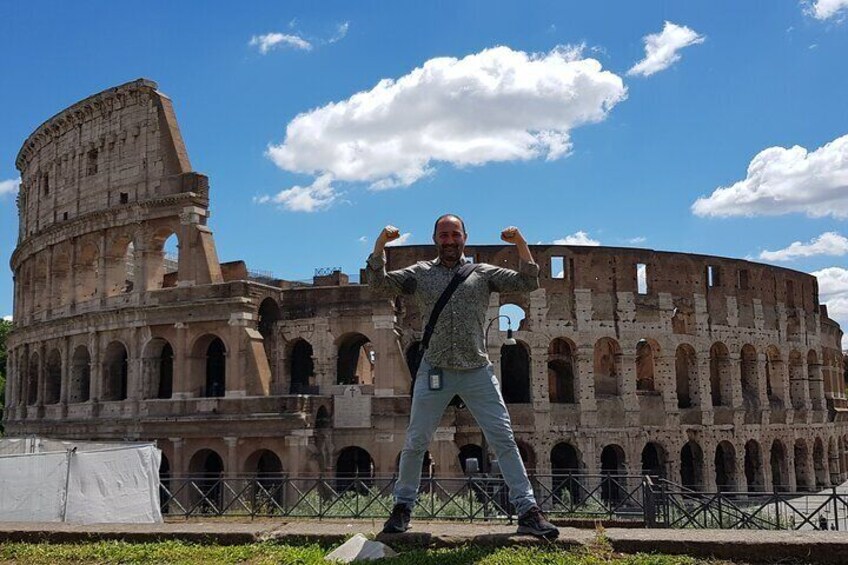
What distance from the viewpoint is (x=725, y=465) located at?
32.2 m

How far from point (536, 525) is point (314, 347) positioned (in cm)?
2160

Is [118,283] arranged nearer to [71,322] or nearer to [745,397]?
[71,322]

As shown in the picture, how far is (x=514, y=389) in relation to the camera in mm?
31438

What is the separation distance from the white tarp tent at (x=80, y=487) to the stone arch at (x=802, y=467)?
29227 mm

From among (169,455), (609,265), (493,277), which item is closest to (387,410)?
(169,455)

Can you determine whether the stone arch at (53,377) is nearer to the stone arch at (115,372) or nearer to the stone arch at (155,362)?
the stone arch at (115,372)

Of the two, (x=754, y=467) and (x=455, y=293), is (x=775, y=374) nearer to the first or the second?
(x=754, y=467)

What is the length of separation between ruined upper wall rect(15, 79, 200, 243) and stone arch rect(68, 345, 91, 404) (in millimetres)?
5116

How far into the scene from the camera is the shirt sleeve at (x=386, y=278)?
229 inches

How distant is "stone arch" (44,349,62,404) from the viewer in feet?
102

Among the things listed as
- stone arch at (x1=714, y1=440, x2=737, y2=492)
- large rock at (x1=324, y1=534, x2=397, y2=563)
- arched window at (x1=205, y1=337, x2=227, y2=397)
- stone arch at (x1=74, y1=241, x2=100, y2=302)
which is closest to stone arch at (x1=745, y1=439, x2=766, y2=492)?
stone arch at (x1=714, y1=440, x2=737, y2=492)

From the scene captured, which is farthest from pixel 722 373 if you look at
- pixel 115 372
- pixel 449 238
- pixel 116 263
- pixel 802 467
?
pixel 449 238

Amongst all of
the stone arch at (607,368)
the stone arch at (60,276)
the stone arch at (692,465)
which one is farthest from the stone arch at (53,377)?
the stone arch at (692,465)

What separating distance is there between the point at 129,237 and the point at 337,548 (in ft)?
82.6
